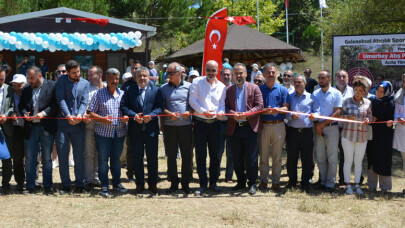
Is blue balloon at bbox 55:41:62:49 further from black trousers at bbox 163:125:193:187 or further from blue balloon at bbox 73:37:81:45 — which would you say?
black trousers at bbox 163:125:193:187

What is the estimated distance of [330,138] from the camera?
7035 mm

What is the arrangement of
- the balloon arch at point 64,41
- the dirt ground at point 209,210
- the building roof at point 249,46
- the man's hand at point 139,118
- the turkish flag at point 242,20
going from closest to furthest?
1. the dirt ground at point 209,210
2. the man's hand at point 139,118
3. the turkish flag at point 242,20
4. the building roof at point 249,46
5. the balloon arch at point 64,41

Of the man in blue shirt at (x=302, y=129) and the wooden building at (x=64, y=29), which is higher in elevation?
the wooden building at (x=64, y=29)

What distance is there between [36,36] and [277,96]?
1035 centimetres

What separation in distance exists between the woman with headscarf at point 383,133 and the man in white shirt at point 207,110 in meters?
2.48

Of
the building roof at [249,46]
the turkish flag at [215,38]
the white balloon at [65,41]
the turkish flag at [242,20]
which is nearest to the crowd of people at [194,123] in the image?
the turkish flag at [215,38]

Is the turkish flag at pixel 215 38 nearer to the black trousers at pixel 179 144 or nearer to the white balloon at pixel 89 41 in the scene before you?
the black trousers at pixel 179 144

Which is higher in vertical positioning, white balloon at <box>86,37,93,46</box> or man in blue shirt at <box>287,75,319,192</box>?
white balloon at <box>86,37,93,46</box>

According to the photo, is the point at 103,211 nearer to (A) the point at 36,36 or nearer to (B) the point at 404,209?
(B) the point at 404,209

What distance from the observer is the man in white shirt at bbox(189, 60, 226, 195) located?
681 centimetres

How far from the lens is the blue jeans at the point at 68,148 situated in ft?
22.8

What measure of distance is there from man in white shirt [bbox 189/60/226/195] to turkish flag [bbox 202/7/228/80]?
2701 mm

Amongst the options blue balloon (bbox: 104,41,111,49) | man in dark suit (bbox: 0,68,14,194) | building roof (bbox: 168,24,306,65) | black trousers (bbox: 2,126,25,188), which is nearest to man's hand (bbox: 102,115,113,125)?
black trousers (bbox: 2,126,25,188)

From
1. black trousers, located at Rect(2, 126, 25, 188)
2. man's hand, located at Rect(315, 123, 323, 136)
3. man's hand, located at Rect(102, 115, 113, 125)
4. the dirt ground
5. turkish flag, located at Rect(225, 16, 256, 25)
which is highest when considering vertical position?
turkish flag, located at Rect(225, 16, 256, 25)
